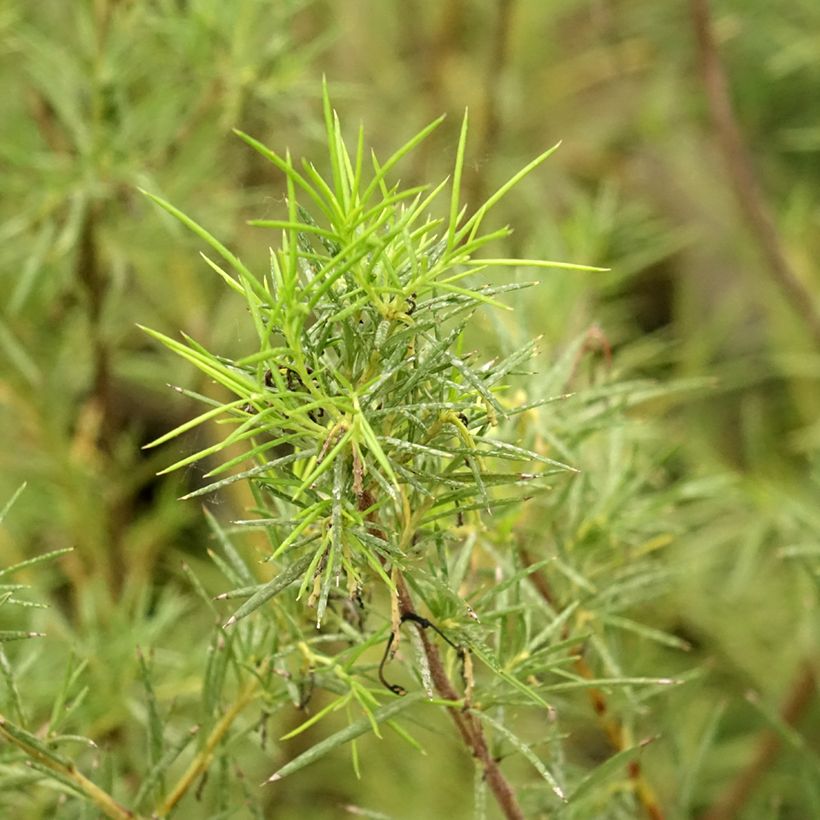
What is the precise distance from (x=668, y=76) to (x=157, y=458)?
66 centimetres

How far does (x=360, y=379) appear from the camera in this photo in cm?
23

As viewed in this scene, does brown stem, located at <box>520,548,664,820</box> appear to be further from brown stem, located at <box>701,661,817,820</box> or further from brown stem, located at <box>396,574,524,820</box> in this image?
brown stem, located at <box>701,661,817,820</box>

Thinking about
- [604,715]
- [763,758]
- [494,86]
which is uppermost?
[494,86]

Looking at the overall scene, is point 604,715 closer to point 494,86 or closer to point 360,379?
point 360,379

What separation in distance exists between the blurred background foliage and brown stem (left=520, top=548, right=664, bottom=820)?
1cm

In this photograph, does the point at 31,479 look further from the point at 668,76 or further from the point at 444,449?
the point at 668,76

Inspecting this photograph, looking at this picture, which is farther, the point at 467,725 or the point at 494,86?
the point at 494,86

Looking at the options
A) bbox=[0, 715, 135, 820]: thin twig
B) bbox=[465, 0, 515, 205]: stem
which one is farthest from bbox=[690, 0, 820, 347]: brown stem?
bbox=[0, 715, 135, 820]: thin twig

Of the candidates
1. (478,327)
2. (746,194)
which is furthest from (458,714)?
(746,194)

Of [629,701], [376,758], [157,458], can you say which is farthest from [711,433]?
[629,701]

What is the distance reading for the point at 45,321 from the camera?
1.88ft

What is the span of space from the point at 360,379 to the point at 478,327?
325mm

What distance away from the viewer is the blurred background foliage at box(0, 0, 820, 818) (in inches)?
Result: 19.5

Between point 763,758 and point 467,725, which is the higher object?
point 467,725
